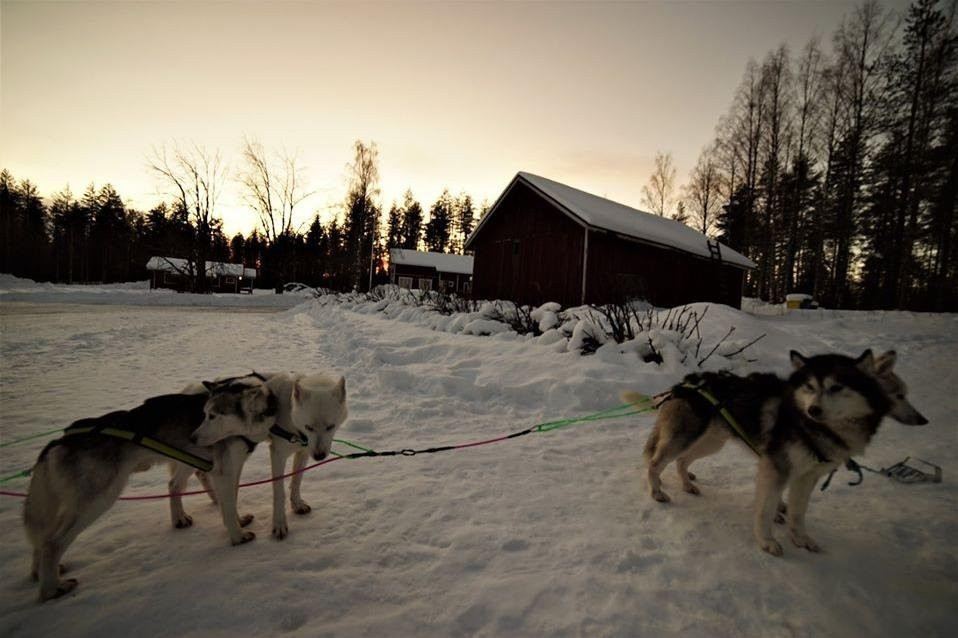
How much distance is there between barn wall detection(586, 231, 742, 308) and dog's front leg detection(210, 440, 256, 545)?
11405 millimetres

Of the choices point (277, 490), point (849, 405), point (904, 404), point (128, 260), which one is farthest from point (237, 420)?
point (128, 260)

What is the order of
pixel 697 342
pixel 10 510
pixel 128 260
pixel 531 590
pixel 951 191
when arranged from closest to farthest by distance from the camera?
pixel 531 590, pixel 10 510, pixel 697 342, pixel 951 191, pixel 128 260

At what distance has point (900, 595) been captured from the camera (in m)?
1.93

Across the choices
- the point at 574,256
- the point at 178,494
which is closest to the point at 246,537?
the point at 178,494

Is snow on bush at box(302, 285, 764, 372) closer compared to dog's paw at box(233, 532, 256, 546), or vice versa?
dog's paw at box(233, 532, 256, 546)

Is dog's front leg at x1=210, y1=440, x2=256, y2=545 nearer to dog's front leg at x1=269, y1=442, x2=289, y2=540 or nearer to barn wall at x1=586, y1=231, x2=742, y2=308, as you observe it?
dog's front leg at x1=269, y1=442, x2=289, y2=540

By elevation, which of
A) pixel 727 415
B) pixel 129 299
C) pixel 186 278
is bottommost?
pixel 129 299

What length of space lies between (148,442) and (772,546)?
3.74 m

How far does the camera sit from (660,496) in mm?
2809

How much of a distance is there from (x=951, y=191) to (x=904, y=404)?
81.1 ft

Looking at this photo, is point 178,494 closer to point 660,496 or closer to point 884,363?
point 660,496

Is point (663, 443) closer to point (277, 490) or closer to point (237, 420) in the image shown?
point (277, 490)

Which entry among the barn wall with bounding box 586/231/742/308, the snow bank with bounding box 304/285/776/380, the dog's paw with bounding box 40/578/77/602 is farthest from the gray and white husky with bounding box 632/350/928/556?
the barn wall with bounding box 586/231/742/308

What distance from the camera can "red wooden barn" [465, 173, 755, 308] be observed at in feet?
47.5
